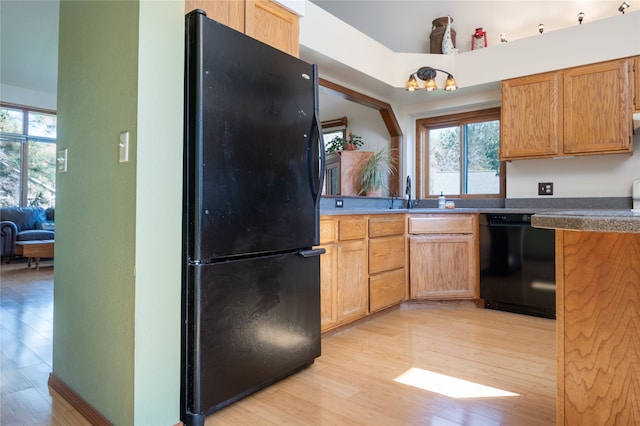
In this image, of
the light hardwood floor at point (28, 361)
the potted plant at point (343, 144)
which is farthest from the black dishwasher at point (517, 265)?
the light hardwood floor at point (28, 361)

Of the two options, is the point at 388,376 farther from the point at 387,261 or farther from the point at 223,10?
the point at 223,10

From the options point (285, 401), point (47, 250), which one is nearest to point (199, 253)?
point (285, 401)

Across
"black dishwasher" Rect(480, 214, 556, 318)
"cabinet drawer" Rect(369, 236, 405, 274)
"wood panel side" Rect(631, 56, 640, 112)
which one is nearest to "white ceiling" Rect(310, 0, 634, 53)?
"wood panel side" Rect(631, 56, 640, 112)

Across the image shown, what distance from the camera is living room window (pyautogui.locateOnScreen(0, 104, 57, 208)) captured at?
642 cm

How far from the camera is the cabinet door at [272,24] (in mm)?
2012

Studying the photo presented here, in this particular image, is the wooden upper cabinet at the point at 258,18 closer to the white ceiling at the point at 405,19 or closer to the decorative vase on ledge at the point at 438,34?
the decorative vase on ledge at the point at 438,34

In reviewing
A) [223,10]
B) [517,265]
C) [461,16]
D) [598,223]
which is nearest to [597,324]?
[598,223]

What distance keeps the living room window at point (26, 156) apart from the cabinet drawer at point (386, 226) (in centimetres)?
600

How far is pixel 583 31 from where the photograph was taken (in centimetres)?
307

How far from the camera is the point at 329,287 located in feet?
8.16

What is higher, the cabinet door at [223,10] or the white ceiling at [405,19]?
the white ceiling at [405,19]

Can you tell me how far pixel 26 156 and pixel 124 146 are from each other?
6822 mm

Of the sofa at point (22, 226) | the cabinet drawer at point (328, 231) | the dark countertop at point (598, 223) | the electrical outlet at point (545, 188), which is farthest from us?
the sofa at point (22, 226)

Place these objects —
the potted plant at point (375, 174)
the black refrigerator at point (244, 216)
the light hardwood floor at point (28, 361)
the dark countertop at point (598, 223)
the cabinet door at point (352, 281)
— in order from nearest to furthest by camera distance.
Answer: the dark countertop at point (598, 223) → the black refrigerator at point (244, 216) → the light hardwood floor at point (28, 361) → the cabinet door at point (352, 281) → the potted plant at point (375, 174)
